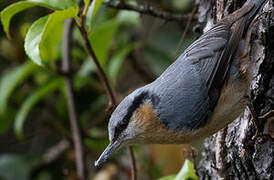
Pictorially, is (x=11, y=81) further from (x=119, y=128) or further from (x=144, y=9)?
(x=119, y=128)

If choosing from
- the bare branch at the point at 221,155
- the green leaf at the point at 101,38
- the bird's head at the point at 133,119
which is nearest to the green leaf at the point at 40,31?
the bird's head at the point at 133,119

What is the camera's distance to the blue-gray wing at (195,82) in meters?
2.43

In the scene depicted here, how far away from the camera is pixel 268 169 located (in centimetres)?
231

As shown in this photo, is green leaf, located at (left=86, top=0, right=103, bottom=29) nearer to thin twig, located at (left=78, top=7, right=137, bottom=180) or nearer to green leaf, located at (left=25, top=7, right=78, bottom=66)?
thin twig, located at (left=78, top=7, right=137, bottom=180)

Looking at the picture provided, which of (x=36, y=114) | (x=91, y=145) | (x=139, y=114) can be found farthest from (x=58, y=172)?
(x=139, y=114)

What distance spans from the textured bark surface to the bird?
0.20 feet

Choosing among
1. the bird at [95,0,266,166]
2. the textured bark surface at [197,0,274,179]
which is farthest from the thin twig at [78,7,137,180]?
the textured bark surface at [197,0,274,179]

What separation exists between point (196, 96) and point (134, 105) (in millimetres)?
333

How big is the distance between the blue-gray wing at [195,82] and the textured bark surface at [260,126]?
0.54ft

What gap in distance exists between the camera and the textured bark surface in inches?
93.2

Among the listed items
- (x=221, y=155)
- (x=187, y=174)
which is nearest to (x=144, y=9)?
(x=221, y=155)

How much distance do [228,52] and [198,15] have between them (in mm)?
645

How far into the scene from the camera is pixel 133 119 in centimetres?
257

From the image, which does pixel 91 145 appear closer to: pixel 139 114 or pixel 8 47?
pixel 8 47
